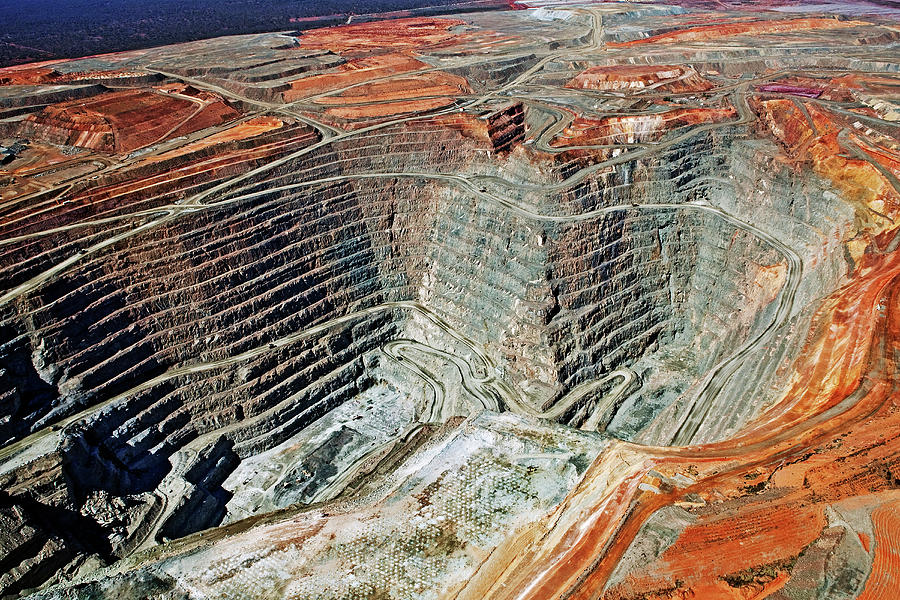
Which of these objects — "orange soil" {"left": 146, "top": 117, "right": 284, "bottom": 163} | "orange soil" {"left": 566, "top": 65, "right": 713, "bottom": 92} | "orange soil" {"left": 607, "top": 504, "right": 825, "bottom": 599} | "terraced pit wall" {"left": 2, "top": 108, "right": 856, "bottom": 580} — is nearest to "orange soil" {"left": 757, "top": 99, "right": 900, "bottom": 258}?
"terraced pit wall" {"left": 2, "top": 108, "right": 856, "bottom": 580}

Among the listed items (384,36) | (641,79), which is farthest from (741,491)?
(384,36)

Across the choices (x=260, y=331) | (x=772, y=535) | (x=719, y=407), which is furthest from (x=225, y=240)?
(x=772, y=535)

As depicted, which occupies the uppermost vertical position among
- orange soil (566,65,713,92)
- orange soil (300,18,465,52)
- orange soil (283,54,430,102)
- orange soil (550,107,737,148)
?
orange soil (300,18,465,52)

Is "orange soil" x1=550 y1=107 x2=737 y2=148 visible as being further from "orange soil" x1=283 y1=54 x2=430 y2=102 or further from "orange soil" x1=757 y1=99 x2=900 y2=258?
"orange soil" x1=283 y1=54 x2=430 y2=102

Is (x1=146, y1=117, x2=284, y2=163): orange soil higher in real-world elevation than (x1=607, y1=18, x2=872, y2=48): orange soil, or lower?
lower

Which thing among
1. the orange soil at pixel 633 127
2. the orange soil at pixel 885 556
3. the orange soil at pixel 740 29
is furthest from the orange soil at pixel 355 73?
the orange soil at pixel 885 556

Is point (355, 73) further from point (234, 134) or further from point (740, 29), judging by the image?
point (740, 29)
